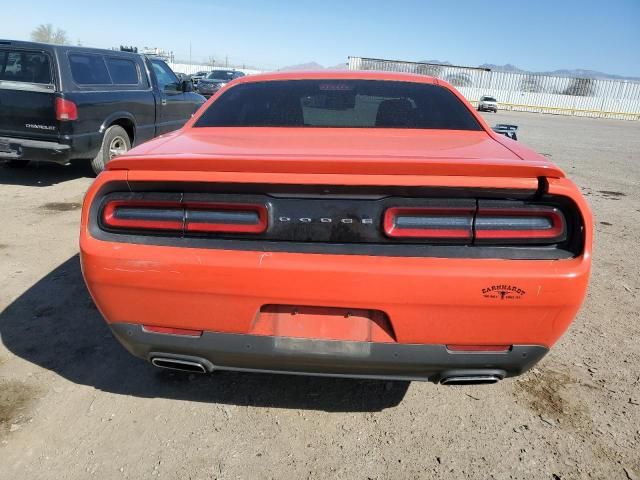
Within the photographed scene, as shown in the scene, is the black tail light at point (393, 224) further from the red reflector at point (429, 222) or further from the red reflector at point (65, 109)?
the red reflector at point (65, 109)

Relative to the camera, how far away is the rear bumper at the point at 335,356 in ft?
6.21

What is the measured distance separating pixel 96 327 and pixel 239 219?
5.95 ft

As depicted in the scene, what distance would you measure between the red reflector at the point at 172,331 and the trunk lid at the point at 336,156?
665 millimetres

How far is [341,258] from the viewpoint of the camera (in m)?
1.83

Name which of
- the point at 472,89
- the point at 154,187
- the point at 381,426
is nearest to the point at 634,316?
the point at 381,426

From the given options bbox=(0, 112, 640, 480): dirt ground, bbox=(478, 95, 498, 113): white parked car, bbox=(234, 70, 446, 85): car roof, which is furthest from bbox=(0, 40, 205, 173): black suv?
bbox=(478, 95, 498, 113): white parked car

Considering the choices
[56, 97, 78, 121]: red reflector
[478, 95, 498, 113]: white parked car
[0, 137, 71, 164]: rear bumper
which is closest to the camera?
[56, 97, 78, 121]: red reflector

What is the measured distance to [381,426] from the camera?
2.35 meters

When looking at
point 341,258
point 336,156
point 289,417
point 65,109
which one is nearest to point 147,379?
point 289,417

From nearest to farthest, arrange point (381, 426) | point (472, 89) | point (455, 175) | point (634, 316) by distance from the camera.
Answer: point (455, 175) → point (381, 426) → point (634, 316) → point (472, 89)

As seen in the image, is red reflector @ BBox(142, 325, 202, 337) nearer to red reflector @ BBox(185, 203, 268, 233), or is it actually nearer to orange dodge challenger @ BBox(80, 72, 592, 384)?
orange dodge challenger @ BBox(80, 72, 592, 384)

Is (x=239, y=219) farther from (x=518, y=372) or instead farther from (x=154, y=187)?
(x=518, y=372)

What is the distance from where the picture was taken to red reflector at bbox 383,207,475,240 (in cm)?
183

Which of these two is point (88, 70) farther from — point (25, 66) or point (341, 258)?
point (341, 258)
